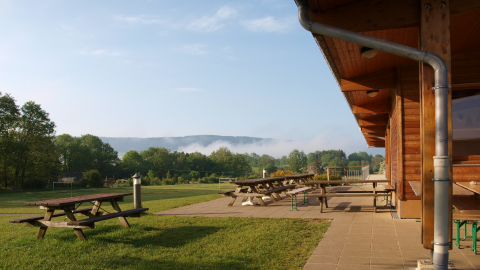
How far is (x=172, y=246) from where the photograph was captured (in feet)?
16.8

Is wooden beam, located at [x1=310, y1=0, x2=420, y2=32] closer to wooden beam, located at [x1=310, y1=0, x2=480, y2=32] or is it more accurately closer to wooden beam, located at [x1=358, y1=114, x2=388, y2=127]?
wooden beam, located at [x1=310, y1=0, x2=480, y2=32]

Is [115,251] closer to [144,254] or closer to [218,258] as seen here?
[144,254]

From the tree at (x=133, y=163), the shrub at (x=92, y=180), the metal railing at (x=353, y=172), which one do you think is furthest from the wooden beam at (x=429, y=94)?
the tree at (x=133, y=163)

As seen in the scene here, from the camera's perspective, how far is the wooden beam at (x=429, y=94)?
3434mm

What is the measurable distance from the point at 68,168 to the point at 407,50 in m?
81.7

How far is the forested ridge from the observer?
39.7 m

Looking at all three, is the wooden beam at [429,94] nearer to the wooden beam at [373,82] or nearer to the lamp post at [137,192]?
the wooden beam at [373,82]

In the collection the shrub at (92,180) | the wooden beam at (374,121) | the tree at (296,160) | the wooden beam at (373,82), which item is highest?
the wooden beam at (373,82)

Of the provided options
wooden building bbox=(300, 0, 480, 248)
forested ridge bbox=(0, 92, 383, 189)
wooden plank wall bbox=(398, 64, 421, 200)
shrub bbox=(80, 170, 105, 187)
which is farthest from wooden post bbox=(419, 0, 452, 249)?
shrub bbox=(80, 170, 105, 187)

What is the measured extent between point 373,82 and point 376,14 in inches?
143

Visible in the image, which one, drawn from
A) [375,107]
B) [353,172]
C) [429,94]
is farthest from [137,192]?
[353,172]

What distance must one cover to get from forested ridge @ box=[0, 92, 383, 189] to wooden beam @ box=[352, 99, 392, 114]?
1238 inches

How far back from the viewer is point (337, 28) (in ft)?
12.8

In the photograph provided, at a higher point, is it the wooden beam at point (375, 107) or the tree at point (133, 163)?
the wooden beam at point (375, 107)
